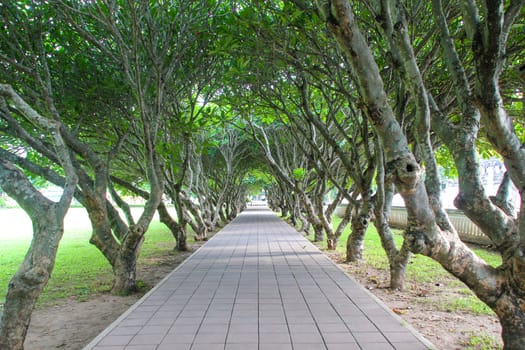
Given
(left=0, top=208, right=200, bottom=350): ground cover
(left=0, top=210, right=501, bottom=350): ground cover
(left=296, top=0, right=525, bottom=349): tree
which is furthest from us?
(left=0, top=208, right=200, bottom=350): ground cover

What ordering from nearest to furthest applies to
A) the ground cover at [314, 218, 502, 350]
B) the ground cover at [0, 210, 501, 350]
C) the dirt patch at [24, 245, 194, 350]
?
the ground cover at [314, 218, 502, 350] < the ground cover at [0, 210, 501, 350] < the dirt patch at [24, 245, 194, 350]

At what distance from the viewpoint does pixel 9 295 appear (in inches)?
152

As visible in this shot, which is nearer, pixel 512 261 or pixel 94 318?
pixel 512 261

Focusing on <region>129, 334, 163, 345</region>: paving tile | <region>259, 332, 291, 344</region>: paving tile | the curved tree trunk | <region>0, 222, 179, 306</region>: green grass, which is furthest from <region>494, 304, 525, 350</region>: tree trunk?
<region>0, 222, 179, 306</region>: green grass

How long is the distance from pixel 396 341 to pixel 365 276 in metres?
3.93

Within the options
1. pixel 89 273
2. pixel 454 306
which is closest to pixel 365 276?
pixel 454 306

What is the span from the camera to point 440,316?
505 centimetres

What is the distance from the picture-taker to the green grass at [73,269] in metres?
7.23

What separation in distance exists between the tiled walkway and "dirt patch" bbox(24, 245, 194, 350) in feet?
1.91

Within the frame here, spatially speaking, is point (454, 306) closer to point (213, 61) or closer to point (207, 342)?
point (207, 342)

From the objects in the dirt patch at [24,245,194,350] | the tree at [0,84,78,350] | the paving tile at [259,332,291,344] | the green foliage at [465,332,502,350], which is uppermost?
the tree at [0,84,78,350]

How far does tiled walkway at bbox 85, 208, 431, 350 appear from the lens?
3815 mm

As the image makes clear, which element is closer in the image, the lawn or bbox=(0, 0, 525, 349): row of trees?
bbox=(0, 0, 525, 349): row of trees

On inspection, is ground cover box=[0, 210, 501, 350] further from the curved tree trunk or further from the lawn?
the curved tree trunk
